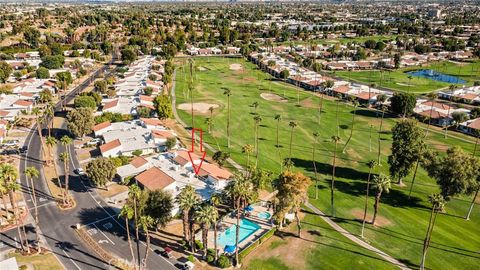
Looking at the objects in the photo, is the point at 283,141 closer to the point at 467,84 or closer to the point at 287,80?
the point at 287,80

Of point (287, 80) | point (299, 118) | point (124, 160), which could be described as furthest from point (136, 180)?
point (287, 80)

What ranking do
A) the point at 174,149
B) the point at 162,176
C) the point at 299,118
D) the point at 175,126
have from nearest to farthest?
1. the point at 162,176
2. the point at 174,149
3. the point at 175,126
4. the point at 299,118

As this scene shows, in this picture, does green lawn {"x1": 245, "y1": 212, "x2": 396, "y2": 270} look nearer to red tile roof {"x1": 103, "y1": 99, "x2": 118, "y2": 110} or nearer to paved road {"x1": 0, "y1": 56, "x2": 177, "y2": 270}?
paved road {"x1": 0, "y1": 56, "x2": 177, "y2": 270}

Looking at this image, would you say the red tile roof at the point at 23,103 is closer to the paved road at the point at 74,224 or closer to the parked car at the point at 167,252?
the paved road at the point at 74,224

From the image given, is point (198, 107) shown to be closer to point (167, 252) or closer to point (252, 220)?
point (252, 220)

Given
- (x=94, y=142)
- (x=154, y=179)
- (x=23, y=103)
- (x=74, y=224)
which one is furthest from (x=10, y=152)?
(x=154, y=179)

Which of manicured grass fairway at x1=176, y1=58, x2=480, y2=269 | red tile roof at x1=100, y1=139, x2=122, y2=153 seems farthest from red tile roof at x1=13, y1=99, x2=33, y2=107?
red tile roof at x1=100, y1=139, x2=122, y2=153
